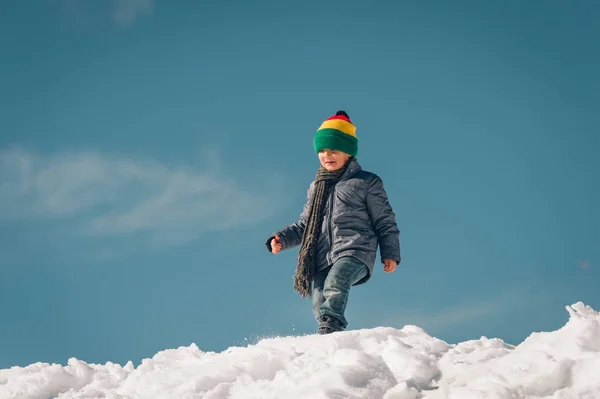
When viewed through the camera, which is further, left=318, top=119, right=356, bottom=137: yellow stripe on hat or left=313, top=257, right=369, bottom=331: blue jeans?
left=318, top=119, right=356, bottom=137: yellow stripe on hat

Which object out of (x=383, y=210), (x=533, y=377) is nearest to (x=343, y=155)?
(x=383, y=210)

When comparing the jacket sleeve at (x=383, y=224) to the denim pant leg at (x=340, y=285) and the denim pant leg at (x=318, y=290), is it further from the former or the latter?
the denim pant leg at (x=318, y=290)

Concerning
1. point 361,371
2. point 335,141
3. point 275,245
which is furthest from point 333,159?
point 361,371

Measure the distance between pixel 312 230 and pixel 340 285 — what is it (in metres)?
0.71

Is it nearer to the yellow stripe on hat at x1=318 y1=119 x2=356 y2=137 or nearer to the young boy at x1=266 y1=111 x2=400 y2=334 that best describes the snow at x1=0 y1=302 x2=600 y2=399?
the young boy at x1=266 y1=111 x2=400 y2=334

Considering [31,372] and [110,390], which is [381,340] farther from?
→ [31,372]

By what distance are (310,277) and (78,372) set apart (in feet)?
7.22

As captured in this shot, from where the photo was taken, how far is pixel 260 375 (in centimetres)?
403

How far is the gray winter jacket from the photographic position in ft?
19.9

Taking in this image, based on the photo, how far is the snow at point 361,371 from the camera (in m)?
3.33

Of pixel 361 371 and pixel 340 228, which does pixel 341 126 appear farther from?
pixel 361 371

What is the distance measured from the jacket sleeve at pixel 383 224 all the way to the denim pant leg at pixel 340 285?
0.30 metres

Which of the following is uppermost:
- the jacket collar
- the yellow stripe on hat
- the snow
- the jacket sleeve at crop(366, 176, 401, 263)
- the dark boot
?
the yellow stripe on hat

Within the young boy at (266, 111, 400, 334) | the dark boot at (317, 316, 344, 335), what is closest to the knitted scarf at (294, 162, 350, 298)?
the young boy at (266, 111, 400, 334)
